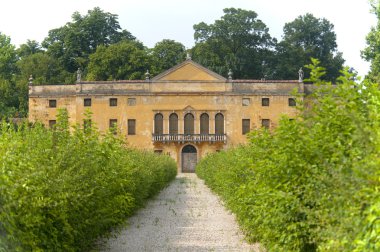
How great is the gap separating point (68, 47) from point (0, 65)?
10363 mm

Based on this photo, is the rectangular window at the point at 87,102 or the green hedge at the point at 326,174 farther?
the rectangular window at the point at 87,102

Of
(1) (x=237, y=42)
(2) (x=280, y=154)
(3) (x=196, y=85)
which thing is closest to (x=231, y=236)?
(2) (x=280, y=154)

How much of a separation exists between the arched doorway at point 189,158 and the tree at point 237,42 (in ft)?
52.2

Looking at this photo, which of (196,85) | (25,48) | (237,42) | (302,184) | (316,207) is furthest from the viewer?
(25,48)

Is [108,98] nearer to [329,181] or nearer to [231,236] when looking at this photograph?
[231,236]

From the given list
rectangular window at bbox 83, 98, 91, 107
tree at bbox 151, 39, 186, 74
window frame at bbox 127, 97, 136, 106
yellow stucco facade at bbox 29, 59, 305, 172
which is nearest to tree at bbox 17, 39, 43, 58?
tree at bbox 151, 39, 186, 74

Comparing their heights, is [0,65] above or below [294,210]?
above

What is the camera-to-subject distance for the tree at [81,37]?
69375mm

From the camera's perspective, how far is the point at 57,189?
8266mm

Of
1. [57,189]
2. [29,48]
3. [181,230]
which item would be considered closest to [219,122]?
[29,48]

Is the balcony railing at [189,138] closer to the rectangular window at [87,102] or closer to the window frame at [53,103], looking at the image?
the rectangular window at [87,102]

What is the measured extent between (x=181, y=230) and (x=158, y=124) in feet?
122

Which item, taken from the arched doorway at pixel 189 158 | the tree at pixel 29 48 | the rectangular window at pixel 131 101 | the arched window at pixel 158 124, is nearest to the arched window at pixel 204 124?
the arched doorway at pixel 189 158

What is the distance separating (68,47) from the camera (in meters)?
69.5
